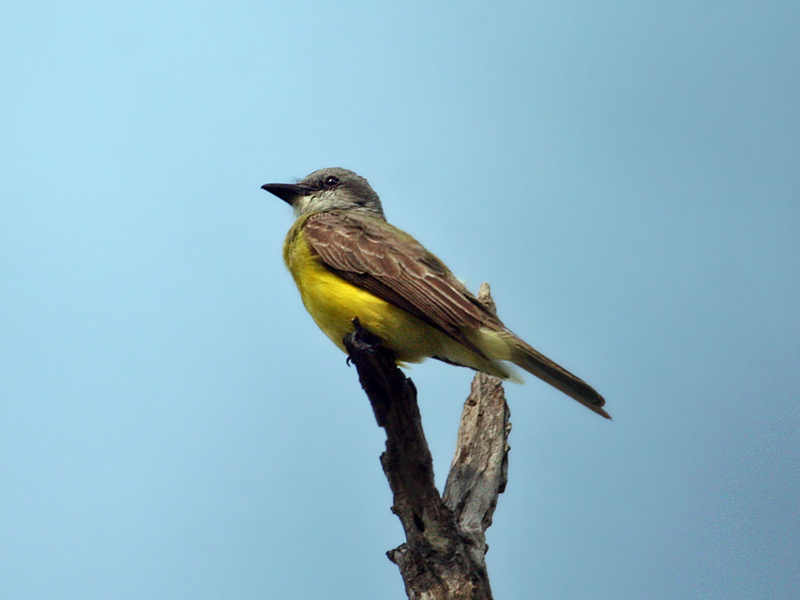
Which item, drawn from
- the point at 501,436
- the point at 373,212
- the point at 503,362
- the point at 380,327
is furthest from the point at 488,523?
the point at 373,212

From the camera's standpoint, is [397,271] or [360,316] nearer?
[360,316]

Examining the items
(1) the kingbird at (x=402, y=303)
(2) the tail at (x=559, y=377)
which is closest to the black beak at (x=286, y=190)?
(1) the kingbird at (x=402, y=303)

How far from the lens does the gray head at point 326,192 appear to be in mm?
7387

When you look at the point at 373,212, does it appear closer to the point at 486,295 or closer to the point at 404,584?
the point at 486,295

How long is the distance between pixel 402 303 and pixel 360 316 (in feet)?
0.93

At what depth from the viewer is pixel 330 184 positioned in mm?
7496

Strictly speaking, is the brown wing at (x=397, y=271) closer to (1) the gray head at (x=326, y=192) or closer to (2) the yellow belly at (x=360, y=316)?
(2) the yellow belly at (x=360, y=316)

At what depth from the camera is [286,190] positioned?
7379mm

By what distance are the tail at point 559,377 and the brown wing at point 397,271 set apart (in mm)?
284

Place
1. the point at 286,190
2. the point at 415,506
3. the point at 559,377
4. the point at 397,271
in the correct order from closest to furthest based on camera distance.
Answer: the point at 415,506 → the point at 559,377 → the point at 397,271 → the point at 286,190

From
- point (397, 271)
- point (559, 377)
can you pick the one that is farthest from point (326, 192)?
point (559, 377)

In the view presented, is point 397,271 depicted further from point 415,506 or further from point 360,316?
point 415,506

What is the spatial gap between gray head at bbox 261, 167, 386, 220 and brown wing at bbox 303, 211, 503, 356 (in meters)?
1.11

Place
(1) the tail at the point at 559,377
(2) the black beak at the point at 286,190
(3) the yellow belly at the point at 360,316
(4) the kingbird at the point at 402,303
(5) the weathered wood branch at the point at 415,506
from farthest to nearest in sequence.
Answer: (2) the black beak at the point at 286,190 < (3) the yellow belly at the point at 360,316 < (4) the kingbird at the point at 402,303 < (1) the tail at the point at 559,377 < (5) the weathered wood branch at the point at 415,506
